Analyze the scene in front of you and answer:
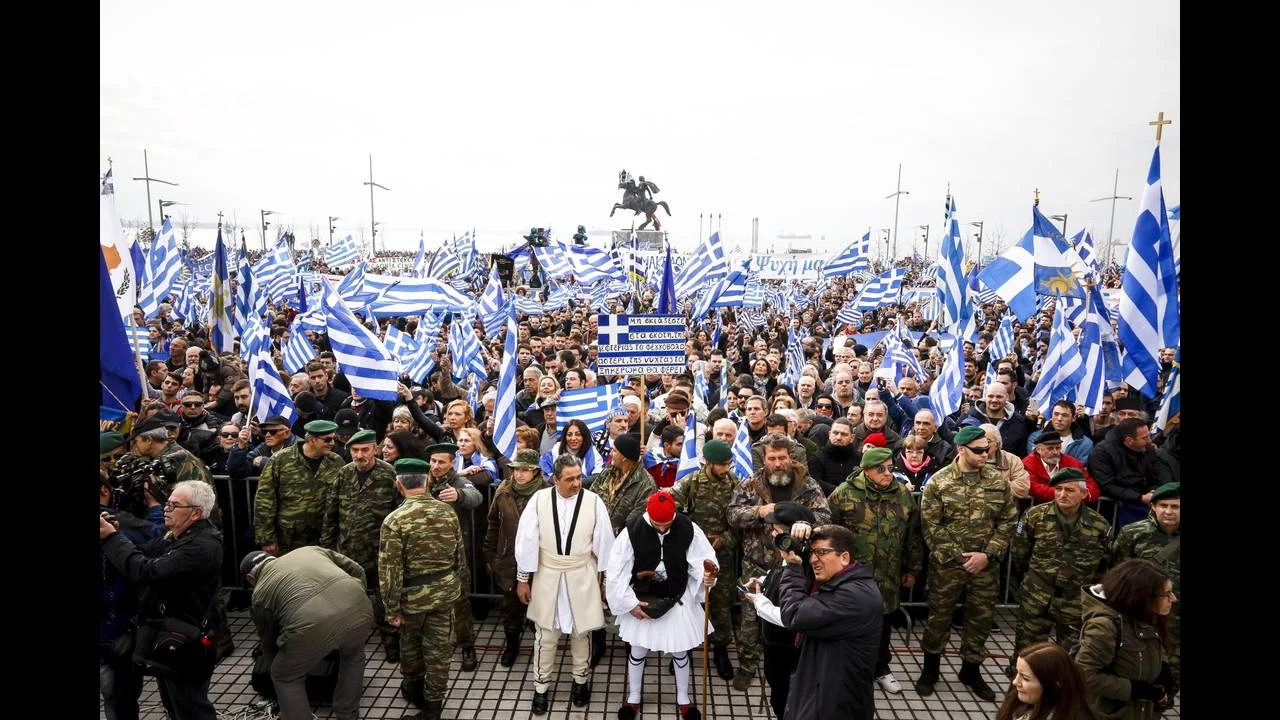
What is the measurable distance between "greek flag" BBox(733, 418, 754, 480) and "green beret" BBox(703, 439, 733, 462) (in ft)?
1.53

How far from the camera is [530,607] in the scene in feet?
18.8

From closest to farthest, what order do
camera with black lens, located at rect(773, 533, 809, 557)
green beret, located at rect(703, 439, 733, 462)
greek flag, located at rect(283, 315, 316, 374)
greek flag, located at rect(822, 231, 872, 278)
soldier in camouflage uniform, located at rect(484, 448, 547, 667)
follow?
1. camera with black lens, located at rect(773, 533, 809, 557)
2. green beret, located at rect(703, 439, 733, 462)
3. soldier in camouflage uniform, located at rect(484, 448, 547, 667)
4. greek flag, located at rect(283, 315, 316, 374)
5. greek flag, located at rect(822, 231, 872, 278)

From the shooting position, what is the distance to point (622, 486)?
6.20 m

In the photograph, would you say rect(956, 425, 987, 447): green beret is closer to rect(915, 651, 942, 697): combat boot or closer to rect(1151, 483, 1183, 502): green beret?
rect(1151, 483, 1183, 502): green beret

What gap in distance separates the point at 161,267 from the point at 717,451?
1388 cm

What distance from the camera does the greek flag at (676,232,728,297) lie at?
57.6 ft

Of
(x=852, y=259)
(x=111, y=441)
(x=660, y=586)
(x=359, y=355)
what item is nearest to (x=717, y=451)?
(x=660, y=586)

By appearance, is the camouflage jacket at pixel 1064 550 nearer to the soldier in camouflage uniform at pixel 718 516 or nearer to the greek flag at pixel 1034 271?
the soldier in camouflage uniform at pixel 718 516


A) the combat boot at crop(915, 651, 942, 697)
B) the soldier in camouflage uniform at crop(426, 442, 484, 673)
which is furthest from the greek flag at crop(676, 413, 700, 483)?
the combat boot at crop(915, 651, 942, 697)

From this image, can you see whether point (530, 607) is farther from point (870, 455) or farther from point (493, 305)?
point (493, 305)

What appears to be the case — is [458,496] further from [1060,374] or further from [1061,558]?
[1060,374]

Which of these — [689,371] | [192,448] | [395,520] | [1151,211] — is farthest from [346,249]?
[1151,211]

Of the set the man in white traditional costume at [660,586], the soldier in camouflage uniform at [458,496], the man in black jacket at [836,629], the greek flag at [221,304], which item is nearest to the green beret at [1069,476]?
the man in black jacket at [836,629]

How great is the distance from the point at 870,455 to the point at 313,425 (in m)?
4.77
